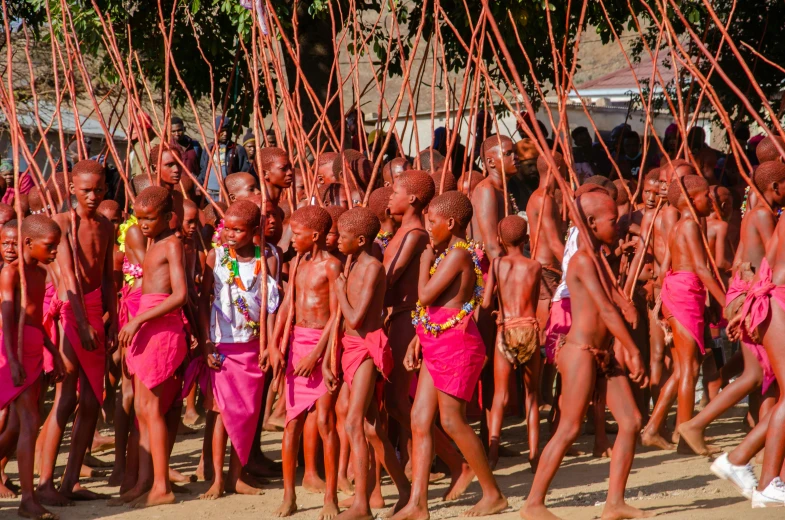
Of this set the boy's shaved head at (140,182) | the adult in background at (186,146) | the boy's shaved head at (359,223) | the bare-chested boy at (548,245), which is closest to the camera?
the boy's shaved head at (359,223)

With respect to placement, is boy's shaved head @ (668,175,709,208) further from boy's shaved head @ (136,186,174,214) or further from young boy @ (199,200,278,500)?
boy's shaved head @ (136,186,174,214)

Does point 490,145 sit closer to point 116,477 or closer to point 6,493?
point 116,477

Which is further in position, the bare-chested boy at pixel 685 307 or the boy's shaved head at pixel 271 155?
the boy's shaved head at pixel 271 155

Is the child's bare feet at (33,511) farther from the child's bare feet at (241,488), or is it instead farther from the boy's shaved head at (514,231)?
the boy's shaved head at (514,231)

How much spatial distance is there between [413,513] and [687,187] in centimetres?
294

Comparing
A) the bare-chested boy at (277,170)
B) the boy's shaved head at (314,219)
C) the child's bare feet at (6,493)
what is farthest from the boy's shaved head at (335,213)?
the child's bare feet at (6,493)

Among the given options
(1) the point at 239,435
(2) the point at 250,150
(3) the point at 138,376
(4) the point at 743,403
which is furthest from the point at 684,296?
(2) the point at 250,150

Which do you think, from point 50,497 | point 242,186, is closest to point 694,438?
point 242,186

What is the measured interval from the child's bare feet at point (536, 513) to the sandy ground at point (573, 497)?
25 centimetres

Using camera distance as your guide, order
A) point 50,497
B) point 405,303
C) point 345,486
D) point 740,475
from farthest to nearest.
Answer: point 345,486 < point 50,497 < point 405,303 < point 740,475

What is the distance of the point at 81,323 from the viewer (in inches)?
225

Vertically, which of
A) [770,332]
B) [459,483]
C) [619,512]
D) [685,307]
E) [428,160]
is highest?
[428,160]

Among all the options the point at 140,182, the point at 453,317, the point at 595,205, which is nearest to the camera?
the point at 595,205

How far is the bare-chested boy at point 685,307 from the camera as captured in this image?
6559mm
